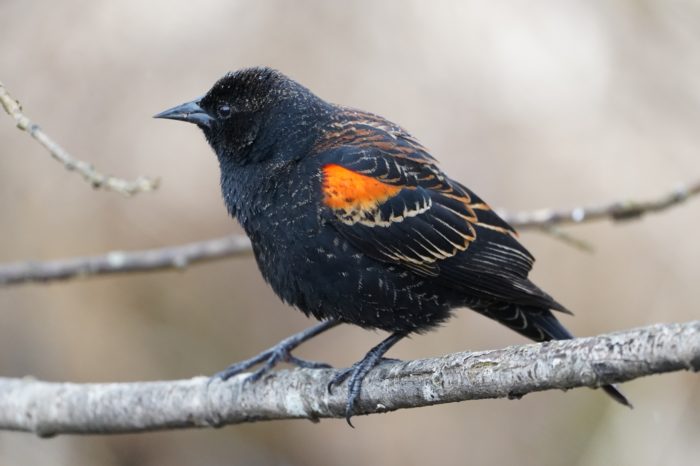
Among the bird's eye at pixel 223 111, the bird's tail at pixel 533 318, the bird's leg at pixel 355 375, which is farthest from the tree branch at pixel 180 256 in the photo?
the bird's leg at pixel 355 375

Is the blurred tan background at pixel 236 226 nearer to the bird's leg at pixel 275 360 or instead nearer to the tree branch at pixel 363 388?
the bird's leg at pixel 275 360

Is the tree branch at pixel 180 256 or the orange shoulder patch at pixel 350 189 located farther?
the tree branch at pixel 180 256

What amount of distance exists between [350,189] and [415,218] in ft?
1.33

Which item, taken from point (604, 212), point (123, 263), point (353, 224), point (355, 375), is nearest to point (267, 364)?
point (355, 375)

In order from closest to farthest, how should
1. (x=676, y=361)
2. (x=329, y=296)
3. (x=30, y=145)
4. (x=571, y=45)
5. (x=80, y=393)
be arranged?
(x=676, y=361)
(x=329, y=296)
(x=80, y=393)
(x=30, y=145)
(x=571, y=45)

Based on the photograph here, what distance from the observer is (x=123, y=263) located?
527cm

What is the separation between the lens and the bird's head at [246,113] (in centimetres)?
470

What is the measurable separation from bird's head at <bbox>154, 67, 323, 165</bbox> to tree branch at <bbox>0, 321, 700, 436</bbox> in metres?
1.26

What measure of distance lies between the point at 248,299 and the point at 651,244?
370 cm

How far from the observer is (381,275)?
4273 mm

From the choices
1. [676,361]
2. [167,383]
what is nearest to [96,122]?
[167,383]

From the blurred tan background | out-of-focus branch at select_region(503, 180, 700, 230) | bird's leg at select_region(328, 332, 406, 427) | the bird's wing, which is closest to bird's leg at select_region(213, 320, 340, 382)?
bird's leg at select_region(328, 332, 406, 427)

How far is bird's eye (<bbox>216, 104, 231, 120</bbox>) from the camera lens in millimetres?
4781

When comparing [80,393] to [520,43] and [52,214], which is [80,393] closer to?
[52,214]
